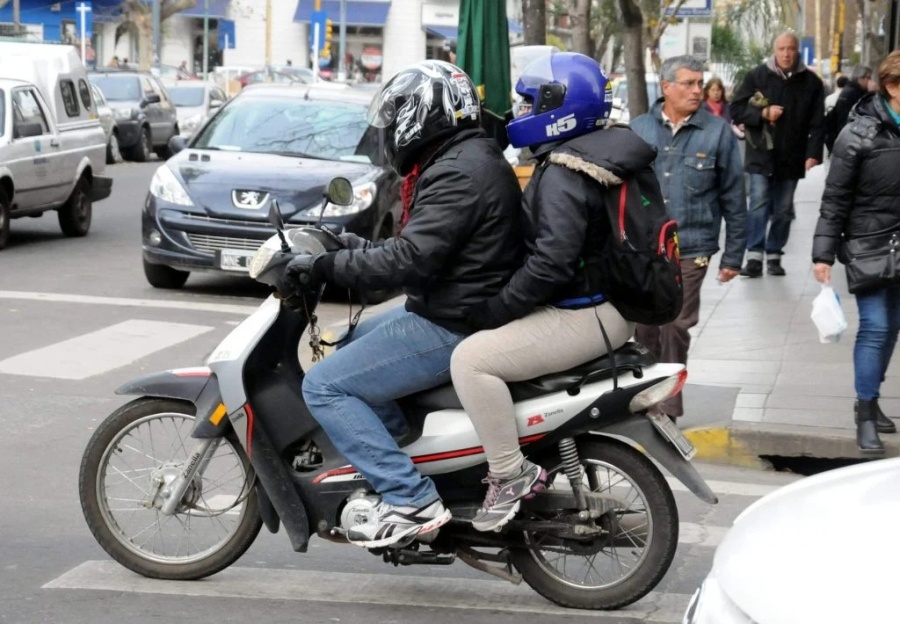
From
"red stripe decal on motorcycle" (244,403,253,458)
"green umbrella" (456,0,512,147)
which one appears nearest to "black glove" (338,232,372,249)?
"red stripe decal on motorcycle" (244,403,253,458)

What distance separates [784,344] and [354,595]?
18.7ft

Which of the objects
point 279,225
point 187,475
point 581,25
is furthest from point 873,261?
point 581,25

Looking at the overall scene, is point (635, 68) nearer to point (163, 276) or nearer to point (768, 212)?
point (768, 212)

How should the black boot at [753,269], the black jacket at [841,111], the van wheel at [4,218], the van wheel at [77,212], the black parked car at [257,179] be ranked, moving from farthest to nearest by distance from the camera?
the black jacket at [841,111] < the van wheel at [77,212] < the van wheel at [4,218] < the black boot at [753,269] < the black parked car at [257,179]

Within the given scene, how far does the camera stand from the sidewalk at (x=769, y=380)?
7566 millimetres

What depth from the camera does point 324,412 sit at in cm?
487

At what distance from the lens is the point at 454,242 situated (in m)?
4.71

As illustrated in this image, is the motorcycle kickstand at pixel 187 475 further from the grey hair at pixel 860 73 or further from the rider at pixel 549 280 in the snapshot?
the grey hair at pixel 860 73

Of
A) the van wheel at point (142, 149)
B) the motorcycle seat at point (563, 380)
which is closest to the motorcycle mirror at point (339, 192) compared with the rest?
the motorcycle seat at point (563, 380)

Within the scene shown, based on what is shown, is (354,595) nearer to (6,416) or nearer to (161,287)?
(6,416)

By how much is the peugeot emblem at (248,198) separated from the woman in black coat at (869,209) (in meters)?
6.08

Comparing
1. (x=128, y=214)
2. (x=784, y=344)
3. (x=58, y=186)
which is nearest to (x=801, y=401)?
(x=784, y=344)

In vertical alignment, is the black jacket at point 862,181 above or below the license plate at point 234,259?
above

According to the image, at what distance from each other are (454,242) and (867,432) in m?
3.40
